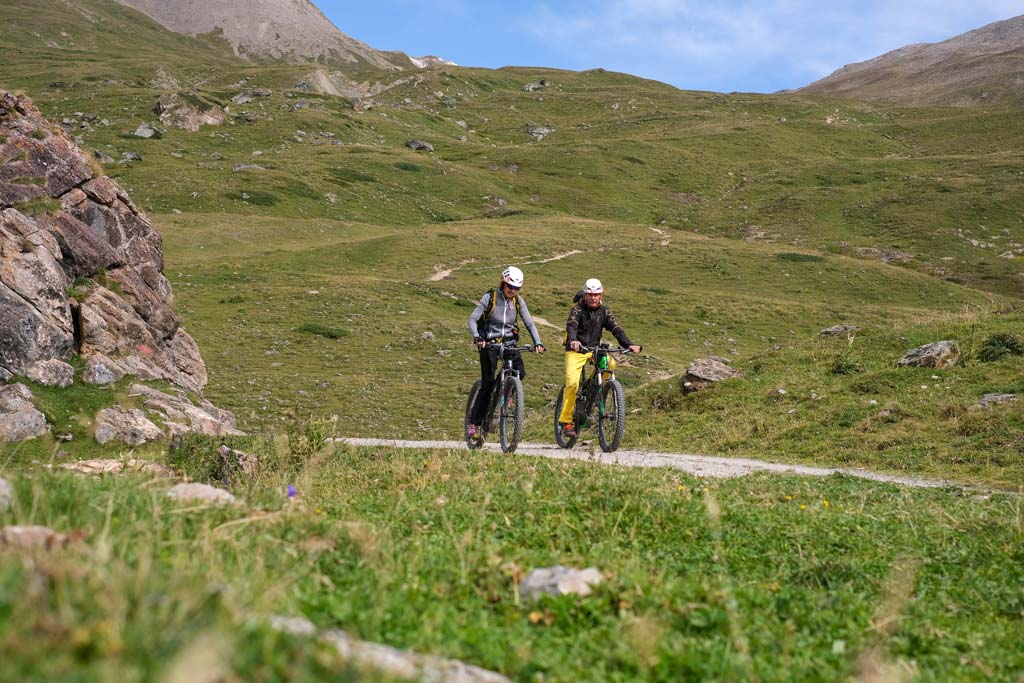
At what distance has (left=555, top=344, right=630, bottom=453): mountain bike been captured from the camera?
14.5 m

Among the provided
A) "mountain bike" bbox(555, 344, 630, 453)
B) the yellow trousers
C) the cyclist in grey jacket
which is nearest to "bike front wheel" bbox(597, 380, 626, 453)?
"mountain bike" bbox(555, 344, 630, 453)

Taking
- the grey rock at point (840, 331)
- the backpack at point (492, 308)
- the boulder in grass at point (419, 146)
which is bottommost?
the grey rock at point (840, 331)

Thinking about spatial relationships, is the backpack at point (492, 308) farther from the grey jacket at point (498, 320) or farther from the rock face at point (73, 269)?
the rock face at point (73, 269)

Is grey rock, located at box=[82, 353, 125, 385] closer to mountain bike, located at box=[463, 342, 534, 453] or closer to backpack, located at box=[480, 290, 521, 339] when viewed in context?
mountain bike, located at box=[463, 342, 534, 453]

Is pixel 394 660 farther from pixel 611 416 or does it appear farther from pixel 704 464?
pixel 611 416

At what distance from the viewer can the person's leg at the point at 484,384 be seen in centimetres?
1418

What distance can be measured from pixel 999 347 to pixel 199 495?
59.5 ft

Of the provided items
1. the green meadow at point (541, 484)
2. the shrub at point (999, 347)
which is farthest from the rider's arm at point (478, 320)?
the shrub at point (999, 347)

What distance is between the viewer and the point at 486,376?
1447 centimetres

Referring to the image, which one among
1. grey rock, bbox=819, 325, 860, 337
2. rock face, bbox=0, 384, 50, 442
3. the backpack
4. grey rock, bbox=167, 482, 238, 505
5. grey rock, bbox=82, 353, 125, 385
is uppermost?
the backpack

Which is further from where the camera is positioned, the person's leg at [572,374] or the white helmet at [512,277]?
the person's leg at [572,374]

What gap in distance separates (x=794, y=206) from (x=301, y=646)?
97005 millimetres

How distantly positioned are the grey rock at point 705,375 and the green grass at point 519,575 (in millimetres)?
12197

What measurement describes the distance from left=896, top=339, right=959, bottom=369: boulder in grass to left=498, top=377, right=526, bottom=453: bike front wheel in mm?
10275
